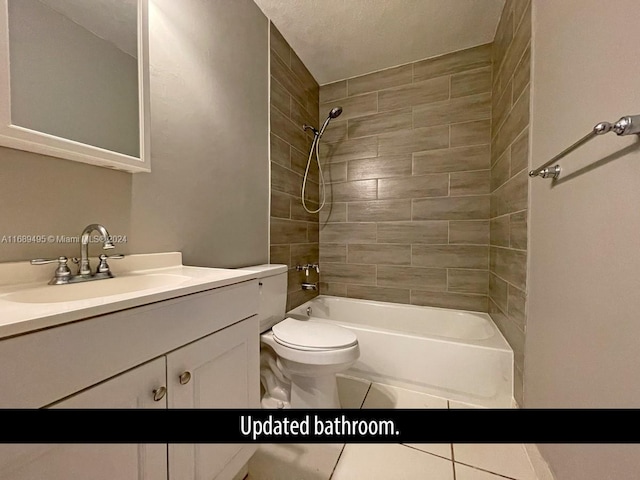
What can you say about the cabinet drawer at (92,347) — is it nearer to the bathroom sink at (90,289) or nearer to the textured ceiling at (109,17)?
the bathroom sink at (90,289)

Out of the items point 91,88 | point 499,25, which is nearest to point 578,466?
point 91,88

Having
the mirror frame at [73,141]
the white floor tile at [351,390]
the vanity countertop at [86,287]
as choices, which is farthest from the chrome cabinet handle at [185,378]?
the white floor tile at [351,390]

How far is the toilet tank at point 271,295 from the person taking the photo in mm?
1291

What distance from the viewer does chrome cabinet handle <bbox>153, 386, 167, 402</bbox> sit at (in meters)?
0.59

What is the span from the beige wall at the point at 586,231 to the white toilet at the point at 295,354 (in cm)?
74

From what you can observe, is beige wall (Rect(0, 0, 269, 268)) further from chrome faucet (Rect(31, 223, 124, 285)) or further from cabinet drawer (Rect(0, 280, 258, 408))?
cabinet drawer (Rect(0, 280, 258, 408))

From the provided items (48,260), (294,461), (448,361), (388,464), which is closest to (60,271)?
(48,260)

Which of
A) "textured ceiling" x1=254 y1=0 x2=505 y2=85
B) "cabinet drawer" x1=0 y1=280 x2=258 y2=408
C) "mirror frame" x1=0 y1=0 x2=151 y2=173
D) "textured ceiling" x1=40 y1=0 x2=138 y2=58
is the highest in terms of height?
"textured ceiling" x1=254 y1=0 x2=505 y2=85

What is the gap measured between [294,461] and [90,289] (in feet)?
3.31

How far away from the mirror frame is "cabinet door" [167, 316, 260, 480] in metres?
0.67

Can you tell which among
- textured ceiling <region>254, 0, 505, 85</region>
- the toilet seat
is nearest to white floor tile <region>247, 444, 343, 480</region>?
the toilet seat

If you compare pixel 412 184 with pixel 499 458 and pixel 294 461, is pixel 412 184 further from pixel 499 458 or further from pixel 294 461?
pixel 294 461

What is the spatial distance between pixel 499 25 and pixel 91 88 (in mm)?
2258

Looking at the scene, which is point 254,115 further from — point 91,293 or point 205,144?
point 91,293
